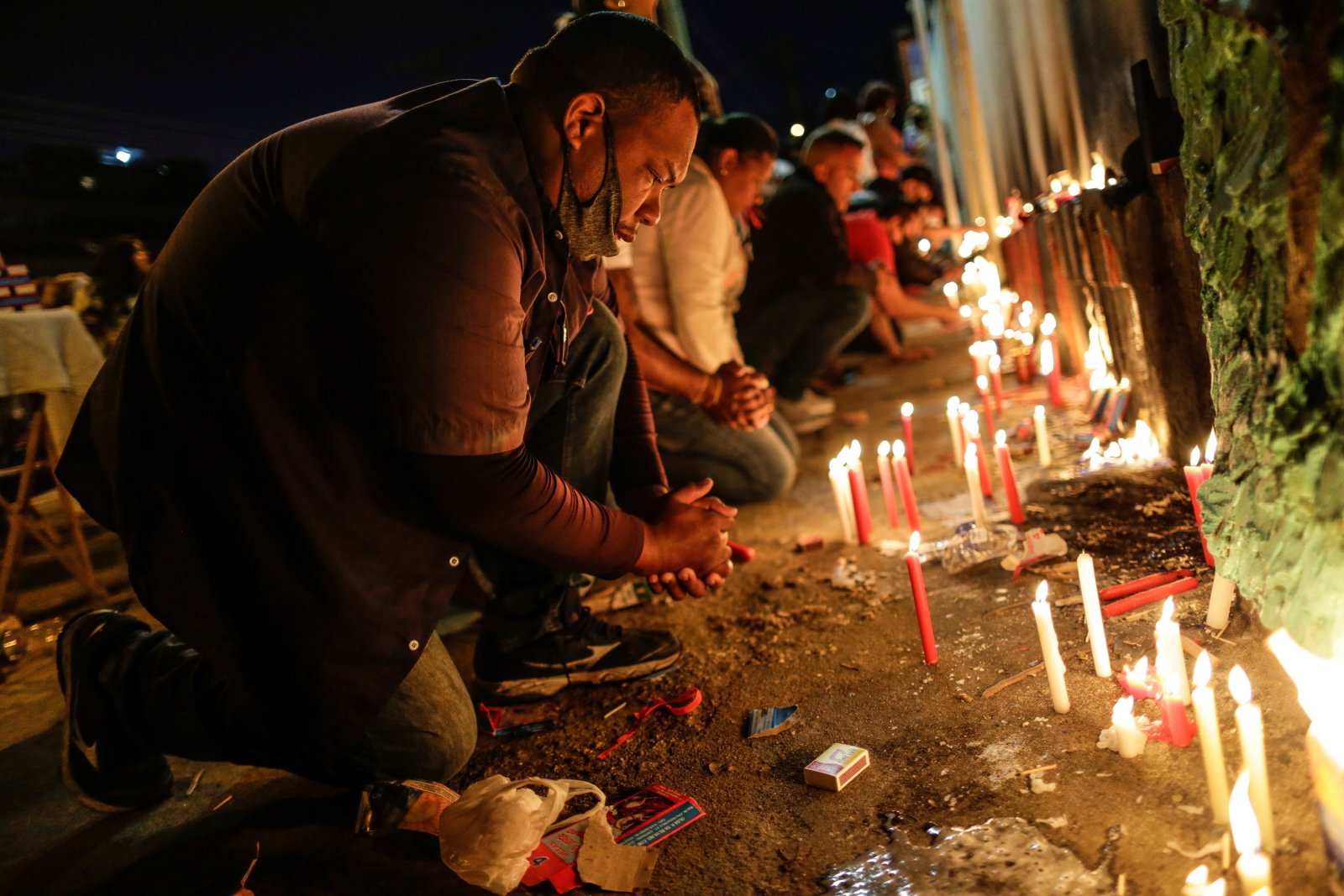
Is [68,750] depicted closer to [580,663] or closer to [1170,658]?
[580,663]

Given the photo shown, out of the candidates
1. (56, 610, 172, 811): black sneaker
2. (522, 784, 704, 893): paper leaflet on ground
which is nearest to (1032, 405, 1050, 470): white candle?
(522, 784, 704, 893): paper leaflet on ground

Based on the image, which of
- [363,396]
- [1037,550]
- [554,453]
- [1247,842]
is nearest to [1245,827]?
[1247,842]

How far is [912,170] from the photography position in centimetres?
957

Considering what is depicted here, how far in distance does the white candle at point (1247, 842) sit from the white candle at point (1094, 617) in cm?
61

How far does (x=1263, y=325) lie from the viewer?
1606mm

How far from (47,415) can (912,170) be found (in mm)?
8155

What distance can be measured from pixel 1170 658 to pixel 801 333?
163 inches

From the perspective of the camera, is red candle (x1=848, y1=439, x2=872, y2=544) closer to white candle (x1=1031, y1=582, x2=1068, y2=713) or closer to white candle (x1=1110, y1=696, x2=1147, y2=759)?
white candle (x1=1031, y1=582, x2=1068, y2=713)

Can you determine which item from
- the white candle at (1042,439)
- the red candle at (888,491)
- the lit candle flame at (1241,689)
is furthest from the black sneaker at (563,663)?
the white candle at (1042,439)

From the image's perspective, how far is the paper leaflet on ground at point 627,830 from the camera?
70.5 inches

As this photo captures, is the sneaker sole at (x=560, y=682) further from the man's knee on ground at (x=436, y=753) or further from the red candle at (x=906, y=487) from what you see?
the red candle at (x=906, y=487)

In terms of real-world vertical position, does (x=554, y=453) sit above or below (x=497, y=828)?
above

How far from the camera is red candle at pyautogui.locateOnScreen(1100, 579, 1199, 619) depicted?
2.34m

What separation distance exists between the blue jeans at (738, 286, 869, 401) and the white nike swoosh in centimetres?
326
